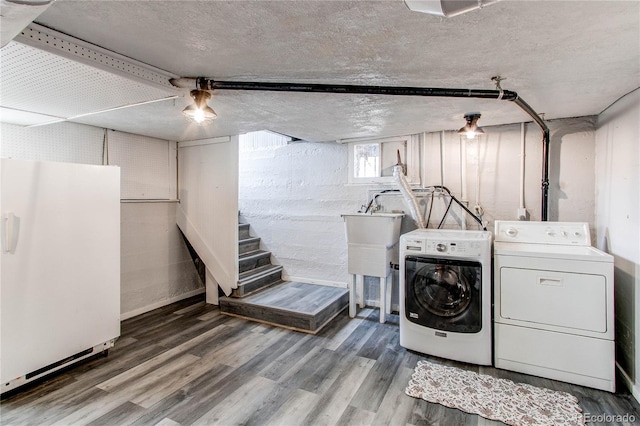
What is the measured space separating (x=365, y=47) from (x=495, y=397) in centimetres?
233

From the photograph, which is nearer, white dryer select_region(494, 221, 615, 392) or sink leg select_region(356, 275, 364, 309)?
white dryer select_region(494, 221, 615, 392)

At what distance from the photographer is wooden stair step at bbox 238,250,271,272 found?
157 inches

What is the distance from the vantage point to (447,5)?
0.99 m

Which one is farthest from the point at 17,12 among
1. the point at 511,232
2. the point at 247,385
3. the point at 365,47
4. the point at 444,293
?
the point at 511,232

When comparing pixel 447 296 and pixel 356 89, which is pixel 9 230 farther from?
pixel 447 296

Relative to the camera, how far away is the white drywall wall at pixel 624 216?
208 centimetres

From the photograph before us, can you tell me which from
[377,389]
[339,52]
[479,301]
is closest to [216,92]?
[339,52]

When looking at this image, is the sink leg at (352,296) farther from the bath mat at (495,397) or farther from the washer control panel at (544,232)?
the washer control panel at (544,232)

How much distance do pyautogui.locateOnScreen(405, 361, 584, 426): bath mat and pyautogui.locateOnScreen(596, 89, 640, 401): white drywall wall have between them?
0.57 metres

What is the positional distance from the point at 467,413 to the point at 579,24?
2.15 meters

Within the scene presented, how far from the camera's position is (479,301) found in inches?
96.7

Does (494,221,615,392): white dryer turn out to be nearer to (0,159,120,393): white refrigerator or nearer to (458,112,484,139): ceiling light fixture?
(458,112,484,139): ceiling light fixture

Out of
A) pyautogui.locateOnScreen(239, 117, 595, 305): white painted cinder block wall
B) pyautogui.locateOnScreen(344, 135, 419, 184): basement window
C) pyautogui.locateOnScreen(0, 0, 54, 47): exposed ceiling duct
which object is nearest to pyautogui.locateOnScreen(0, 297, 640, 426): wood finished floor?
pyautogui.locateOnScreen(239, 117, 595, 305): white painted cinder block wall

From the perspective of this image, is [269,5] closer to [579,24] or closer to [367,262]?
[579,24]
